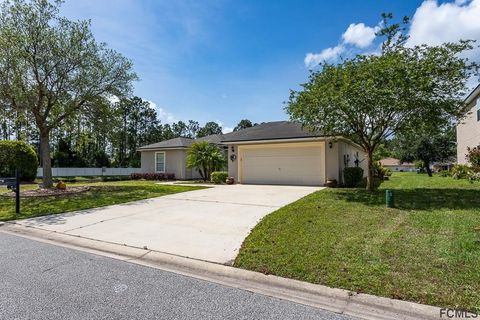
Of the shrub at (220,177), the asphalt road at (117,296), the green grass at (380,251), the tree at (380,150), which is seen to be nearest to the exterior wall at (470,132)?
the tree at (380,150)

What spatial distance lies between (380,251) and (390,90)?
638 cm

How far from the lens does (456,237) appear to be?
5289 millimetres

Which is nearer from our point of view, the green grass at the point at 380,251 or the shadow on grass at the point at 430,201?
the green grass at the point at 380,251

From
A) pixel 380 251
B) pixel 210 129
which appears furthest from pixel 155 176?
pixel 210 129

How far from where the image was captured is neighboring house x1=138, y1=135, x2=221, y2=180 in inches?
936

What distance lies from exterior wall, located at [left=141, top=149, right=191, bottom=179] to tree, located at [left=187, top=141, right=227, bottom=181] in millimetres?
3316

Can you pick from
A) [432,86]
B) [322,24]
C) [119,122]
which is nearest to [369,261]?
[432,86]

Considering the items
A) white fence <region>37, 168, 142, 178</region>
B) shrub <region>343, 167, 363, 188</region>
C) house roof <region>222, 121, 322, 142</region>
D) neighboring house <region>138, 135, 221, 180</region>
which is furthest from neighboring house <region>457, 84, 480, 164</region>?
white fence <region>37, 168, 142, 178</region>

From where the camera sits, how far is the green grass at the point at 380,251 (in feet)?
11.6

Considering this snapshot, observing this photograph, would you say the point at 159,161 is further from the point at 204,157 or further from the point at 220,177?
the point at 220,177

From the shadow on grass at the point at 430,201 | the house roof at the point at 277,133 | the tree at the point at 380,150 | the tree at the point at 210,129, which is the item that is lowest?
the shadow on grass at the point at 430,201

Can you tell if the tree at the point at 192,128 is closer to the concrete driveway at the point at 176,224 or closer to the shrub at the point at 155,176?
the shrub at the point at 155,176

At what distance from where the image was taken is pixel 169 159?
24453 millimetres

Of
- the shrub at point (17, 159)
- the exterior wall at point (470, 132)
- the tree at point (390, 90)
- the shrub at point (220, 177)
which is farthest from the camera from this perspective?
the shrub at point (17, 159)
